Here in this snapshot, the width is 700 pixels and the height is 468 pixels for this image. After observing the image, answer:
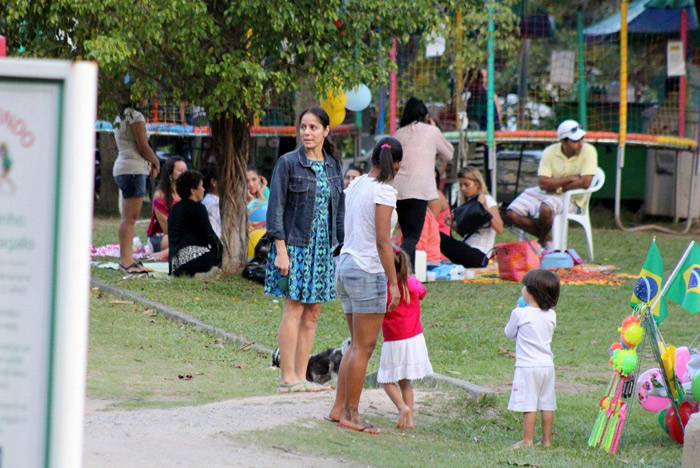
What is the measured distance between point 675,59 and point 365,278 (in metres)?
14.8

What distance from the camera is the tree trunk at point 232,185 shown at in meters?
11.5

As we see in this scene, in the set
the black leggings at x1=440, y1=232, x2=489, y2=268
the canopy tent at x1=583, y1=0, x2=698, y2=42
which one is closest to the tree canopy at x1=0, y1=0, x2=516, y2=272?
the black leggings at x1=440, y1=232, x2=489, y2=268

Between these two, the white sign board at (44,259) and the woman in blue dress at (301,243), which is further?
the woman in blue dress at (301,243)

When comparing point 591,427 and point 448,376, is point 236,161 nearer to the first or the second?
point 448,376

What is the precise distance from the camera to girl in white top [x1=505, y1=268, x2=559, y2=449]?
5.78 meters

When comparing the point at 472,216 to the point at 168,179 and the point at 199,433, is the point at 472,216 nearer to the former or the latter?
the point at 168,179

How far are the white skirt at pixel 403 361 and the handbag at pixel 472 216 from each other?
609cm

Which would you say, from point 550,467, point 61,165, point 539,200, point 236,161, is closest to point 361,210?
point 550,467

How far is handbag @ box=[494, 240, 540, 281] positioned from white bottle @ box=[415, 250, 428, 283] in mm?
885

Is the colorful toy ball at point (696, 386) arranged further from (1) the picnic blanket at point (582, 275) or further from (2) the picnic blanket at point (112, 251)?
(2) the picnic blanket at point (112, 251)

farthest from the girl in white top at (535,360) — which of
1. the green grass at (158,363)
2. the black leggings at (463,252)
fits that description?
the black leggings at (463,252)

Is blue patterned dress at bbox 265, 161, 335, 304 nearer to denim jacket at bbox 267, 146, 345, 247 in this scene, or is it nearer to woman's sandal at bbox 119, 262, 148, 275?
denim jacket at bbox 267, 146, 345, 247

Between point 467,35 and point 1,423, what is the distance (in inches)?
731

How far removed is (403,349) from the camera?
6141mm
